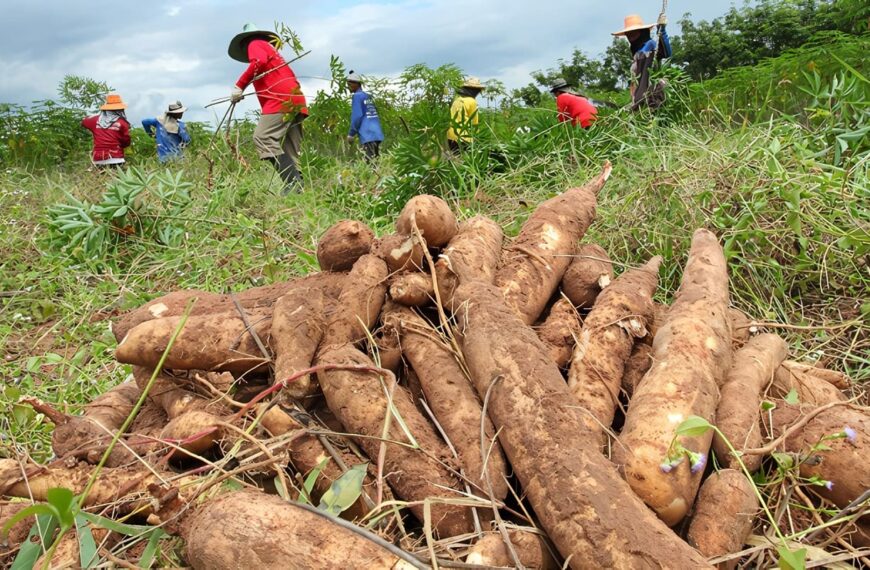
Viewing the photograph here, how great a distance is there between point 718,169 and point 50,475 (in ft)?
11.8

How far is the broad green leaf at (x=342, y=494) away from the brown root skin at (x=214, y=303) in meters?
0.95

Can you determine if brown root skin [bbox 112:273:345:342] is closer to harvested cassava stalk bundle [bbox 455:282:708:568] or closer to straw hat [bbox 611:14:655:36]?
harvested cassava stalk bundle [bbox 455:282:708:568]

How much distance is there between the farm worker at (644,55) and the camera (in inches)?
241

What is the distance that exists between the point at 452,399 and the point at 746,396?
3.00 ft

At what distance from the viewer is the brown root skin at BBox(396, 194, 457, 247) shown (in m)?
2.41

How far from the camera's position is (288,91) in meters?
7.48

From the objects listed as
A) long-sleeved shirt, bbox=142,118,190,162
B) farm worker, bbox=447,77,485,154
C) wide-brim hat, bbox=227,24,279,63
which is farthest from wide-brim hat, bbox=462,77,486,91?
long-sleeved shirt, bbox=142,118,190,162

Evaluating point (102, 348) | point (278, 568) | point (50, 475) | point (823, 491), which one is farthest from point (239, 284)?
point (823, 491)

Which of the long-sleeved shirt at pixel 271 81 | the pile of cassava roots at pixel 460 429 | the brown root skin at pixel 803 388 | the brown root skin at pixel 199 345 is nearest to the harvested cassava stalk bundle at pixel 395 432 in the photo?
the pile of cassava roots at pixel 460 429

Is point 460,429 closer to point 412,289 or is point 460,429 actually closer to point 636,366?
point 412,289

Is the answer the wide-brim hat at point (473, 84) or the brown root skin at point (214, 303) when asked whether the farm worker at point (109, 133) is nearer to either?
the wide-brim hat at point (473, 84)

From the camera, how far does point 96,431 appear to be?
226 cm

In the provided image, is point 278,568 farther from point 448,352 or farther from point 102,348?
point 102,348

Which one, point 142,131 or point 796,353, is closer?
point 796,353
